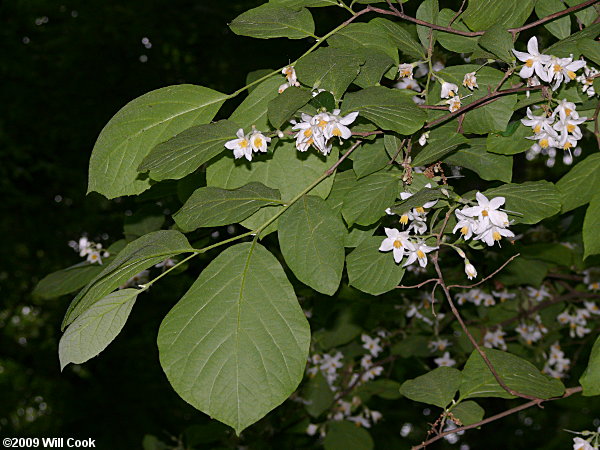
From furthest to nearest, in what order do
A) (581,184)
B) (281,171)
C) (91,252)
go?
(91,252) → (581,184) → (281,171)

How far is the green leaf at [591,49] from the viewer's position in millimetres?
948

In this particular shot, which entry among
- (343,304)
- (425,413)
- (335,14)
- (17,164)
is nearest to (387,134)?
(343,304)

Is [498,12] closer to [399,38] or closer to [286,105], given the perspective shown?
[399,38]

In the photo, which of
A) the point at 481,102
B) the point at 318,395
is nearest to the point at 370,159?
the point at 481,102

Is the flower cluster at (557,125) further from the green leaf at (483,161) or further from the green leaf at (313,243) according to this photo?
the green leaf at (313,243)

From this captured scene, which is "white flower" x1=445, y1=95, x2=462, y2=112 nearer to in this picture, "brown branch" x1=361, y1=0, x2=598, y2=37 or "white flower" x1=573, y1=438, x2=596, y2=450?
"brown branch" x1=361, y1=0, x2=598, y2=37

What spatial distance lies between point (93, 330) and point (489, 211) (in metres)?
0.62

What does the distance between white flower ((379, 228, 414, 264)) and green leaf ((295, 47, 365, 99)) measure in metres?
0.26

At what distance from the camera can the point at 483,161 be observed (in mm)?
1142

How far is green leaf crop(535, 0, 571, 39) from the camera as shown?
112 cm

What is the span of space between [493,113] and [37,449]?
5708 millimetres

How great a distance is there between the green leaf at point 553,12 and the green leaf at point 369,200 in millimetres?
426

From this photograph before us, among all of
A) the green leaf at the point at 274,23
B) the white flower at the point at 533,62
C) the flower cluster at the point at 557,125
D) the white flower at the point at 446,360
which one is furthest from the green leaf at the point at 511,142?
the white flower at the point at 446,360

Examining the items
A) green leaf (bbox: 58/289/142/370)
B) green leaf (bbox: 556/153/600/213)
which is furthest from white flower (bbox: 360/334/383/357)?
green leaf (bbox: 58/289/142/370)
